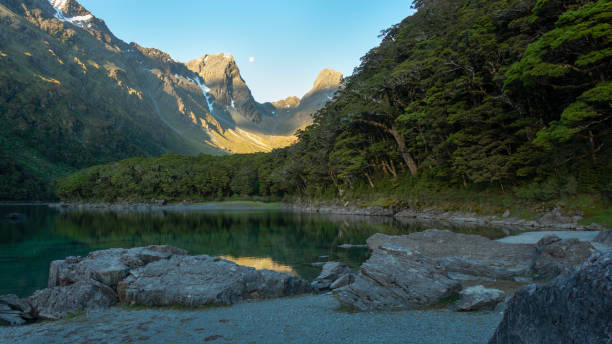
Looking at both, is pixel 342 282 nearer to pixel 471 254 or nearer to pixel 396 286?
pixel 396 286

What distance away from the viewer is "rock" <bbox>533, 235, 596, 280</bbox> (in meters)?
12.6

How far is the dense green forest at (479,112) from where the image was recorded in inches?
923

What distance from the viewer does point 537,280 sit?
1238 centimetres


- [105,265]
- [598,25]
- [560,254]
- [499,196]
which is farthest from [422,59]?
[105,265]

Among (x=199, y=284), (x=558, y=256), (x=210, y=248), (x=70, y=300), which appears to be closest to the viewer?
(x=70, y=300)

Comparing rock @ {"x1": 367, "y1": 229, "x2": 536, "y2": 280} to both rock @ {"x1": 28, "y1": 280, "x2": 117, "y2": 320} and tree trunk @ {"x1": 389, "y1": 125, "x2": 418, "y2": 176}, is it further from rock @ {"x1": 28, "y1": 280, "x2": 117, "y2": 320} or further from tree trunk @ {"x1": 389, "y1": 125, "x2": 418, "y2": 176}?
tree trunk @ {"x1": 389, "y1": 125, "x2": 418, "y2": 176}

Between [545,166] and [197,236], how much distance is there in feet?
108

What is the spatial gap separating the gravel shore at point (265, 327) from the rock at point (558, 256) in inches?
232

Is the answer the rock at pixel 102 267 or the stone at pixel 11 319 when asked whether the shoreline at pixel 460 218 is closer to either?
the rock at pixel 102 267

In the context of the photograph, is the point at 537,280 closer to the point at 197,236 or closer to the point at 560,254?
the point at 560,254

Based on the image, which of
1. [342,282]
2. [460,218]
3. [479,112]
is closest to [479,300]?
[342,282]

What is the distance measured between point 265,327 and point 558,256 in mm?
13014

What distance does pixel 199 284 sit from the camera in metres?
11.8

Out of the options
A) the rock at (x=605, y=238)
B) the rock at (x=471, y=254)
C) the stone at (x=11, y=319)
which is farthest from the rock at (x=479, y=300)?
the stone at (x=11, y=319)
